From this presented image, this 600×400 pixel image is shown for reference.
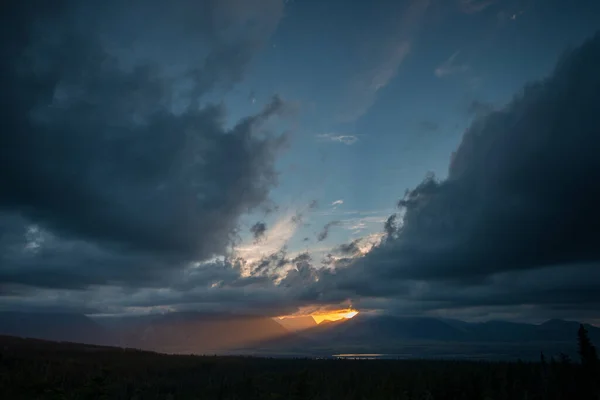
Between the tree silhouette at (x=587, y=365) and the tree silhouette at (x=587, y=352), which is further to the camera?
the tree silhouette at (x=587, y=352)

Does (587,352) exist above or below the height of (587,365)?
above

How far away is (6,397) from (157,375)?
520 ft

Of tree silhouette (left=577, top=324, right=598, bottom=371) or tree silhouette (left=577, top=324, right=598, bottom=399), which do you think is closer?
tree silhouette (left=577, top=324, right=598, bottom=399)

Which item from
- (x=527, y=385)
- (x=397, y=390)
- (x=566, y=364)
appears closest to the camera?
(x=397, y=390)

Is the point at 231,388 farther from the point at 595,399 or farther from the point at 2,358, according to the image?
the point at 595,399

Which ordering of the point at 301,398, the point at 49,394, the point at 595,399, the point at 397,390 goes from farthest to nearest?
the point at 397,390 → the point at 595,399 → the point at 301,398 → the point at 49,394

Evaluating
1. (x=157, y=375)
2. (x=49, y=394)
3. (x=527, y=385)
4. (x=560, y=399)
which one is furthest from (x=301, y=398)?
(x=527, y=385)

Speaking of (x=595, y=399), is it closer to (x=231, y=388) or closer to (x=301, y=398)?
(x=231, y=388)

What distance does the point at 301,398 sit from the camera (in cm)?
4128

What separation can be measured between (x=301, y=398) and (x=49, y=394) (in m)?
20.6

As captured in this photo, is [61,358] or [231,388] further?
[61,358]

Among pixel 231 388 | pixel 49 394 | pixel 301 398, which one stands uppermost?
pixel 49 394

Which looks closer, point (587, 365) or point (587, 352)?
point (587, 352)

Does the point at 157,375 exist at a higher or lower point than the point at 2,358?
lower
